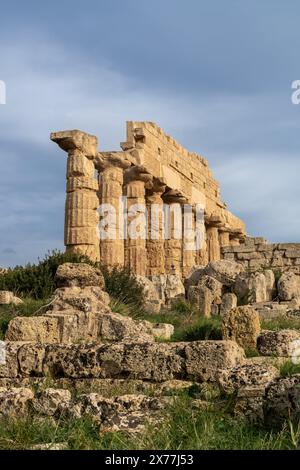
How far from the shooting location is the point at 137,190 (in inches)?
1023

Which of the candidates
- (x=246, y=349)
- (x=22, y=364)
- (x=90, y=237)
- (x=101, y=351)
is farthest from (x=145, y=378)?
(x=90, y=237)

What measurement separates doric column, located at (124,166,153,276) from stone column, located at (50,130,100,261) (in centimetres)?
366

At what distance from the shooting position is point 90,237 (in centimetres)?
2153

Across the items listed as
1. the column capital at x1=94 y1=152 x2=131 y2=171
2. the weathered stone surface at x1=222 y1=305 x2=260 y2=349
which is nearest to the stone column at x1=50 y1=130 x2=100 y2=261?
the column capital at x1=94 y1=152 x2=131 y2=171

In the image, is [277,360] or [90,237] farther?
[90,237]

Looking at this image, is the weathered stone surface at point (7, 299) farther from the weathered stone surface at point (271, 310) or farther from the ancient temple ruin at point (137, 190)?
the ancient temple ruin at point (137, 190)

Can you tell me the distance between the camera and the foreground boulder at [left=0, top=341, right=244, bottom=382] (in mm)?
7344

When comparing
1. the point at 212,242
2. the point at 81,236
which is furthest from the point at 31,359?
the point at 212,242

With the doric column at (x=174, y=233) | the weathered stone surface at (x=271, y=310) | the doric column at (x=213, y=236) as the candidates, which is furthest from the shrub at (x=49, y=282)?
the doric column at (x=213, y=236)

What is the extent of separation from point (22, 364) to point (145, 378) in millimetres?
1605

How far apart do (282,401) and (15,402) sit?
2.43m

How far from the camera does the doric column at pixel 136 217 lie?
25500 mm

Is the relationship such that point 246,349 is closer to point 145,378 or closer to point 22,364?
point 145,378

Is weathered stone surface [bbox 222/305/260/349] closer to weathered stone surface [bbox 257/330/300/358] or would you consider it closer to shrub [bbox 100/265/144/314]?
weathered stone surface [bbox 257/330/300/358]
